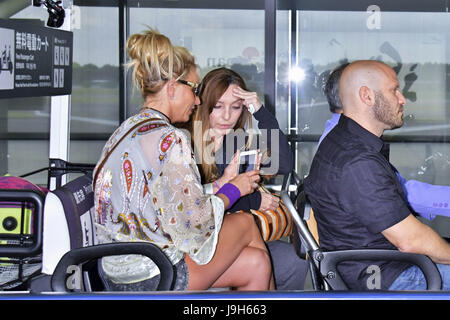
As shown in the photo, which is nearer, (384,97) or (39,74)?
(384,97)

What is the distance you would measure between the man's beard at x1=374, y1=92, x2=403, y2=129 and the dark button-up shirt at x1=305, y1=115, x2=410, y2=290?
7cm

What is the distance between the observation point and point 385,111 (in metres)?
2.04

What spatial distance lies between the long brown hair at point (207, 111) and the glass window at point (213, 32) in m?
5.41

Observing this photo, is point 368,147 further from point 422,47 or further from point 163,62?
point 422,47

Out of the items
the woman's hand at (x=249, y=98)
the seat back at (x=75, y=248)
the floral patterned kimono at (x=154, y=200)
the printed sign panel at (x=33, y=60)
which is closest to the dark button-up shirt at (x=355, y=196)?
the floral patterned kimono at (x=154, y=200)

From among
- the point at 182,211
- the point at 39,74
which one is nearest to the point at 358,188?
the point at 182,211

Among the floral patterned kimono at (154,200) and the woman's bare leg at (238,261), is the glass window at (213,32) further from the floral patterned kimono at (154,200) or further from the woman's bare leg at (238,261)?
the floral patterned kimono at (154,200)

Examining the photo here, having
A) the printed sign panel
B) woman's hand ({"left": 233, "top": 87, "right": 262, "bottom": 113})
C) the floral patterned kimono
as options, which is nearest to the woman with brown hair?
the floral patterned kimono

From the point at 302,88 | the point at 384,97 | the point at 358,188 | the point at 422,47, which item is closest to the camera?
the point at 358,188

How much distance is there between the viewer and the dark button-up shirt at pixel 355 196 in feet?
6.14

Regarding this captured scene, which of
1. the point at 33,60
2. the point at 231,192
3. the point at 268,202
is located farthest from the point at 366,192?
the point at 33,60

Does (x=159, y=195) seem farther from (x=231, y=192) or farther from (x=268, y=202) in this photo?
(x=268, y=202)

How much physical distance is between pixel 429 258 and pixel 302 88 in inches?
246

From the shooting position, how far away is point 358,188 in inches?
74.7
